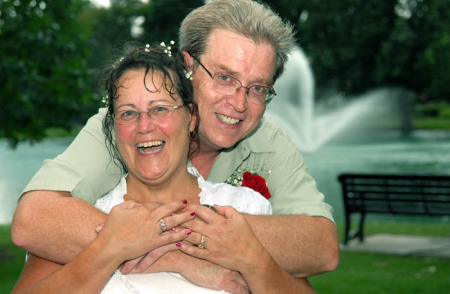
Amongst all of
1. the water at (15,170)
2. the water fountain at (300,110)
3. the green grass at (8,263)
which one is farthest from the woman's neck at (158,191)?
the water fountain at (300,110)

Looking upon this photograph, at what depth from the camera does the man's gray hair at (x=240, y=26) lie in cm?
329

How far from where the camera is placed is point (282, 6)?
4038 centimetres

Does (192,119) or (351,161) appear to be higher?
(192,119)

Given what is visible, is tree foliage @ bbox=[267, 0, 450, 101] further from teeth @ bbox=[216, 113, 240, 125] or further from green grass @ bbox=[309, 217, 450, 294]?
teeth @ bbox=[216, 113, 240, 125]

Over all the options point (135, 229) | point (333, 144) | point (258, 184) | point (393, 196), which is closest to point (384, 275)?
point (393, 196)

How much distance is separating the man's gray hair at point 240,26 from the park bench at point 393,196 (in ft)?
20.8

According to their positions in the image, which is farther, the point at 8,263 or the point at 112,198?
the point at 8,263

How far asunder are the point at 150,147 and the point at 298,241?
0.76m

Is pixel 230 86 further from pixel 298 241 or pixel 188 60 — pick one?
pixel 298 241

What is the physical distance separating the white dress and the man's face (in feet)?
1.12

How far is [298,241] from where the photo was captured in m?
2.85

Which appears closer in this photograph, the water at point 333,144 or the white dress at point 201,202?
the white dress at point 201,202

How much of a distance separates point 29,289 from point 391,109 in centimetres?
4175

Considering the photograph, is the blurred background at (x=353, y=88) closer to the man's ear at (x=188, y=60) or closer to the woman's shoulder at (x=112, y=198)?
the man's ear at (x=188, y=60)
